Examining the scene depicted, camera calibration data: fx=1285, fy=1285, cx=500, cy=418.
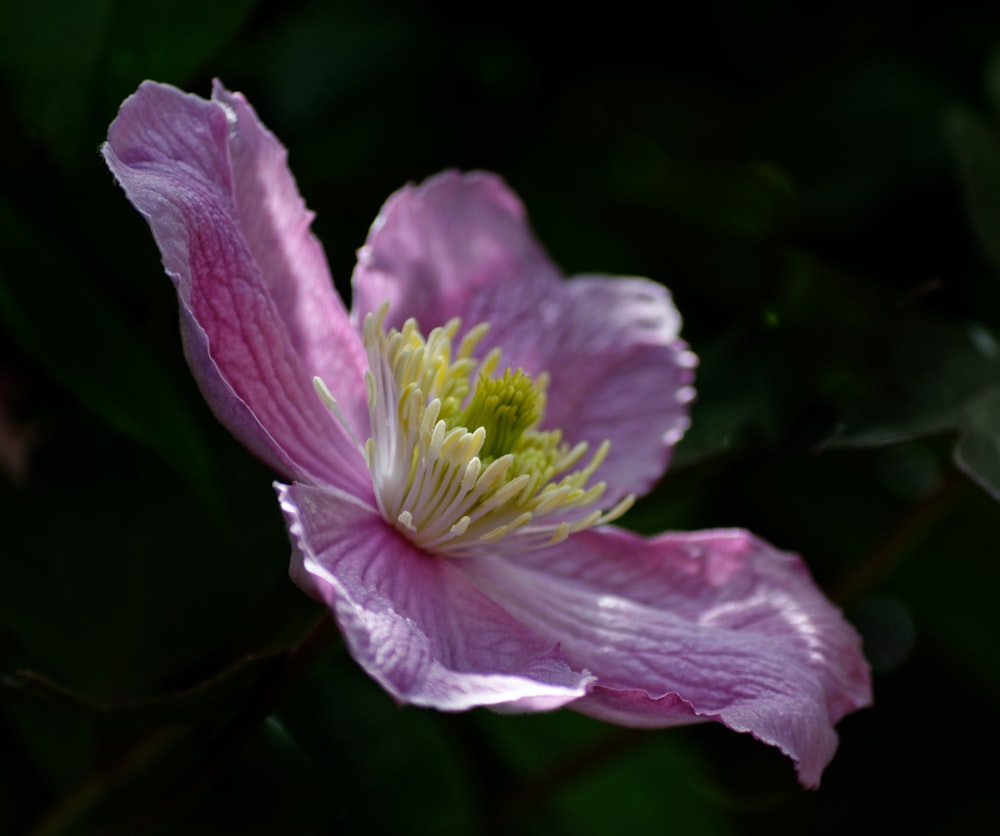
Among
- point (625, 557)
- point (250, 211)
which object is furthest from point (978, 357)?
point (250, 211)

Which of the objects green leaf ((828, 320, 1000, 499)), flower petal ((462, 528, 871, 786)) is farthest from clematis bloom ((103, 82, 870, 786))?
green leaf ((828, 320, 1000, 499))

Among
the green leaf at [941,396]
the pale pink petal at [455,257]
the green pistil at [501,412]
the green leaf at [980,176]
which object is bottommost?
the green leaf at [941,396]

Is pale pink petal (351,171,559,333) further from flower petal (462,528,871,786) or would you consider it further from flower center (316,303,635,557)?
flower petal (462,528,871,786)

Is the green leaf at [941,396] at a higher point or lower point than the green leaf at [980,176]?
lower

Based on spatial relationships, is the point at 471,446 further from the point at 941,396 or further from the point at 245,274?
the point at 941,396

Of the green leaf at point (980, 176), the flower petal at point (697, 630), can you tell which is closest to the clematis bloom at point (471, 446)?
the flower petal at point (697, 630)

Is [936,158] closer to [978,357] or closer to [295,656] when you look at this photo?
[978,357]


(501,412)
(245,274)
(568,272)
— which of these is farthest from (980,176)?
(245,274)

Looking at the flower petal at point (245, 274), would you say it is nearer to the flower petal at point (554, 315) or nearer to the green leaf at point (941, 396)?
the flower petal at point (554, 315)
